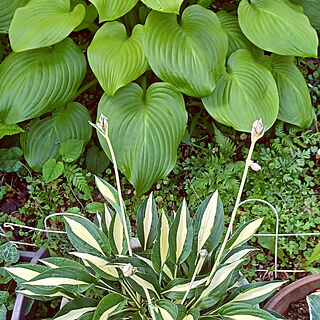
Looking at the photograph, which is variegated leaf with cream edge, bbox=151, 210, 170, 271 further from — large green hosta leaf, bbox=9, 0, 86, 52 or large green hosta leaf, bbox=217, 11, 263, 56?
large green hosta leaf, bbox=217, 11, 263, 56

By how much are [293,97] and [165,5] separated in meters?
0.73

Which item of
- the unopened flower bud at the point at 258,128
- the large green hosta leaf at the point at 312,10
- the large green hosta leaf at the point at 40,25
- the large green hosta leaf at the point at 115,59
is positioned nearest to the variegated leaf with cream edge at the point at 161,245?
the unopened flower bud at the point at 258,128

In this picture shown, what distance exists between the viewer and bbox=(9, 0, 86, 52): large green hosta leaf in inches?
66.6

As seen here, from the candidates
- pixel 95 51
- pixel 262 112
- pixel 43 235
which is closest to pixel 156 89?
pixel 95 51

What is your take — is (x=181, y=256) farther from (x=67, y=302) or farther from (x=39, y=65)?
(x=39, y=65)

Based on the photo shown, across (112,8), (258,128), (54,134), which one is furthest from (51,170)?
(258,128)

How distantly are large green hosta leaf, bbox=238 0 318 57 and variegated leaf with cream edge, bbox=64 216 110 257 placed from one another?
1.07 meters

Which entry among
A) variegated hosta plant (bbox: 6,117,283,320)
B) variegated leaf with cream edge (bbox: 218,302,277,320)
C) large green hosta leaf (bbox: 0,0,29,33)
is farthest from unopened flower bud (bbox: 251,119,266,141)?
large green hosta leaf (bbox: 0,0,29,33)

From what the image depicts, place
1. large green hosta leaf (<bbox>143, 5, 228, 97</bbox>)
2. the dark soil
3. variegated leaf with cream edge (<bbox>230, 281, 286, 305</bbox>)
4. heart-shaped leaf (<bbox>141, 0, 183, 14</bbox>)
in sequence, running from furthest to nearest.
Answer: large green hosta leaf (<bbox>143, 5, 228, 97</bbox>) < heart-shaped leaf (<bbox>141, 0, 183, 14</bbox>) < the dark soil < variegated leaf with cream edge (<bbox>230, 281, 286, 305</bbox>)

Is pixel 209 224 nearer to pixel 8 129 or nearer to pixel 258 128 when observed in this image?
pixel 258 128

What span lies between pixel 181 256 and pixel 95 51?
0.95 metres

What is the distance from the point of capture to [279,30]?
1.81 meters

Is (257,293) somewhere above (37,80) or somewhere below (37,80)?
below

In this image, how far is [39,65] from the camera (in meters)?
1.80
